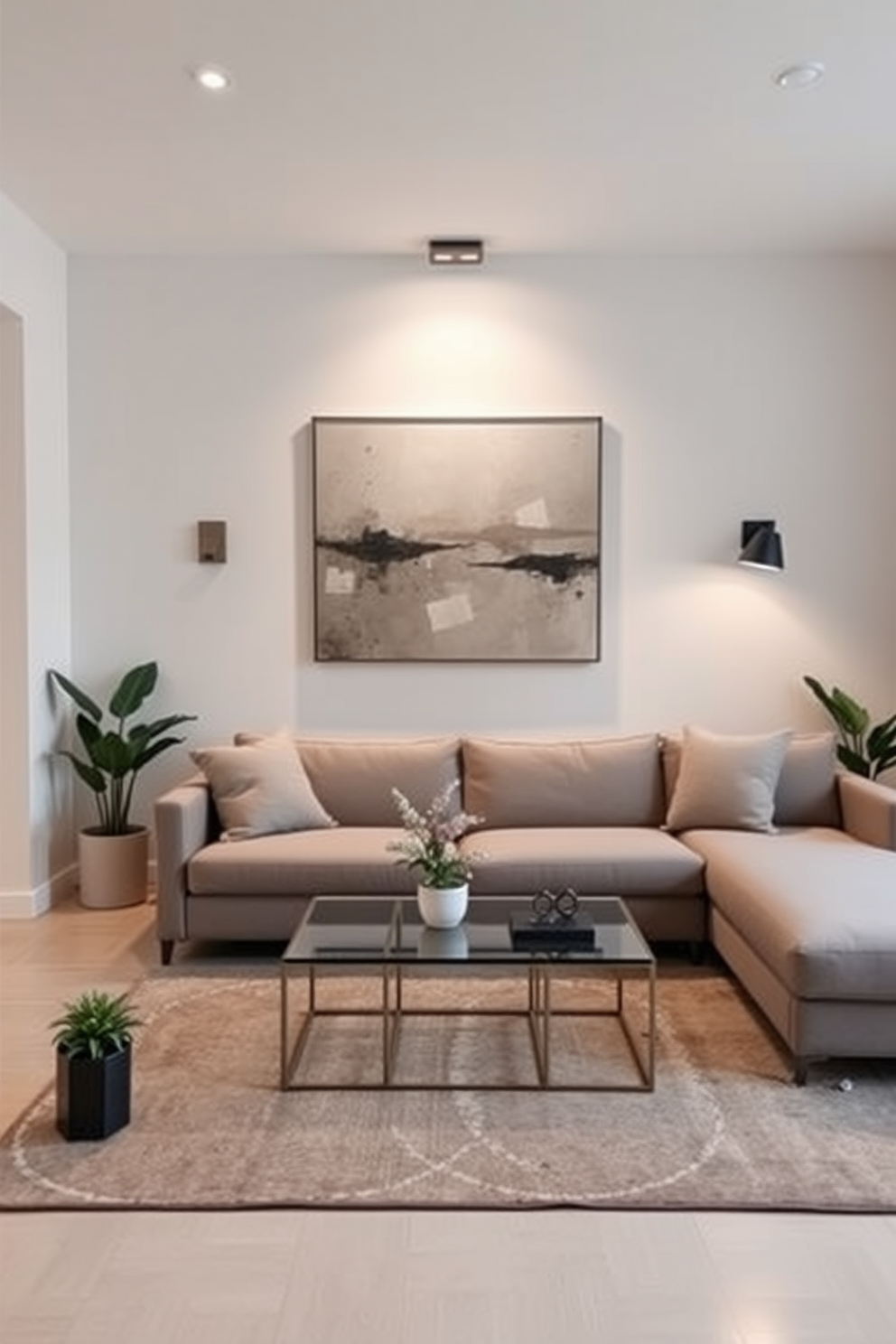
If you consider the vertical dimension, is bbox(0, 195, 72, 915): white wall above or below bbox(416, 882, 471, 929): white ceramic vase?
above

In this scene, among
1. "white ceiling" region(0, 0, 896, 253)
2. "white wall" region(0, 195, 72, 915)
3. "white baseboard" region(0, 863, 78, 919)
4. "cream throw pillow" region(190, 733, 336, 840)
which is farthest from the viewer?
"white baseboard" region(0, 863, 78, 919)

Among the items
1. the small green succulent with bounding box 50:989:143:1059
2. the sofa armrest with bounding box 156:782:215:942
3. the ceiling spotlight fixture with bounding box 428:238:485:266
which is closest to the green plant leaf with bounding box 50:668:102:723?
the sofa armrest with bounding box 156:782:215:942

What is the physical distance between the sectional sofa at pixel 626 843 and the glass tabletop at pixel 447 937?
38 cm

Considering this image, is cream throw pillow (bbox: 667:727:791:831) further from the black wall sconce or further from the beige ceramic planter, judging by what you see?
the beige ceramic planter

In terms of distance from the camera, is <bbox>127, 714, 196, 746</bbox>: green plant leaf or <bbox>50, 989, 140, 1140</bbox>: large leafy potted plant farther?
<bbox>127, 714, 196, 746</bbox>: green plant leaf

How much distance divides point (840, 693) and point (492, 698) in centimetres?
153

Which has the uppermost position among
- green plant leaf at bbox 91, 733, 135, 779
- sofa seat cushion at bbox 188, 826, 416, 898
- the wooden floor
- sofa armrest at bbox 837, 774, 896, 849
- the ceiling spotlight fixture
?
the ceiling spotlight fixture

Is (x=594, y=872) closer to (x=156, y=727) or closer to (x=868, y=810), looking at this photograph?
(x=868, y=810)

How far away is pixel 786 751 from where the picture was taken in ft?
14.3

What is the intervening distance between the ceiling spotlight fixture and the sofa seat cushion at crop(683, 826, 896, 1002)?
262cm

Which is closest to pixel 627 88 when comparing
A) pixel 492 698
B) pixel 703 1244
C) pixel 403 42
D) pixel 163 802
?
pixel 403 42

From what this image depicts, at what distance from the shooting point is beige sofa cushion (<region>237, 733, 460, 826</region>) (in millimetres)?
4395

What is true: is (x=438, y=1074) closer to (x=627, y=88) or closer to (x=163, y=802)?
(x=163, y=802)

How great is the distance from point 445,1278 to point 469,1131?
0.58m
